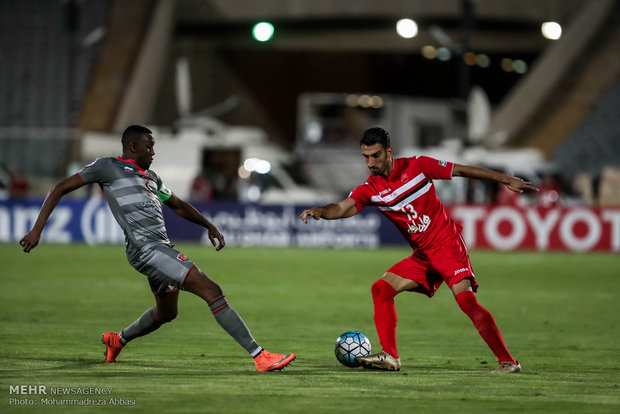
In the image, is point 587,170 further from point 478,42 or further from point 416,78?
point 416,78

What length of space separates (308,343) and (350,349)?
200cm

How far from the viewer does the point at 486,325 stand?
8680 mm

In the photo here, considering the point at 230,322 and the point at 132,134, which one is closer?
the point at 230,322

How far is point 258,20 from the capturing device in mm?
44250

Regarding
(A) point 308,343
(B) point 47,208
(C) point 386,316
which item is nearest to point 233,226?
(A) point 308,343

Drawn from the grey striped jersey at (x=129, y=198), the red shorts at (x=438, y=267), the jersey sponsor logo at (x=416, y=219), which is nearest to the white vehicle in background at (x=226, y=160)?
the red shorts at (x=438, y=267)

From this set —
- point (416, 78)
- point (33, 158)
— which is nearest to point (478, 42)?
point (416, 78)

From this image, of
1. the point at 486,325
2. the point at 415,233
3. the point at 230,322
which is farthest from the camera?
the point at 415,233

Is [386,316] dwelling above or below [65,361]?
above

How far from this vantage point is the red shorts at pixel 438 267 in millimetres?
8883

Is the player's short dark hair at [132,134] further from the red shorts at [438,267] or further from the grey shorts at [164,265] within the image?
the red shorts at [438,267]

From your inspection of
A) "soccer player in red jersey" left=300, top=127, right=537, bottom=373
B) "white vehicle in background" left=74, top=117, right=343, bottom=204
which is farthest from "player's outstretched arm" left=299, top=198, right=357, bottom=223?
"white vehicle in background" left=74, top=117, right=343, bottom=204

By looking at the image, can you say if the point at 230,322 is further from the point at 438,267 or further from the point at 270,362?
the point at 438,267

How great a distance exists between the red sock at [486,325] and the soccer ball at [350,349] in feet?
3.04
